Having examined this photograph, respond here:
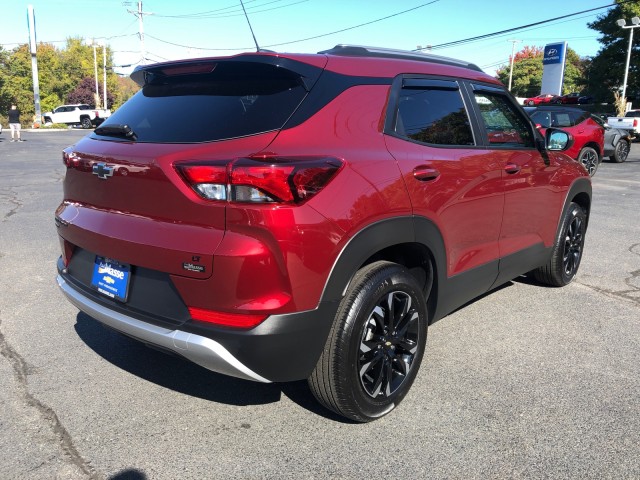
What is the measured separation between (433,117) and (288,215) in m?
1.38

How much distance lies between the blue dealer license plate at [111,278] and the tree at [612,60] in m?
47.0

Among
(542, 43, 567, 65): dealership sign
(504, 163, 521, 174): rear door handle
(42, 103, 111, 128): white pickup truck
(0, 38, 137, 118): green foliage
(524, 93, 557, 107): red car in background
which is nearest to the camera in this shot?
(504, 163, 521, 174): rear door handle

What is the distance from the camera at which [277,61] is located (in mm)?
2627

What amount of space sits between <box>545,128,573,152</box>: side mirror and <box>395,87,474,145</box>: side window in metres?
1.25

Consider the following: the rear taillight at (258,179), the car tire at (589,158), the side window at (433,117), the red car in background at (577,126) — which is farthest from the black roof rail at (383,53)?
the car tire at (589,158)

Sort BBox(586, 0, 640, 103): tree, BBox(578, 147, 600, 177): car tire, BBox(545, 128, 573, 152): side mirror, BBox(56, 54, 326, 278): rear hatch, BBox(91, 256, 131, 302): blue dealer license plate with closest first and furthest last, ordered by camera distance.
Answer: BBox(56, 54, 326, 278): rear hatch < BBox(91, 256, 131, 302): blue dealer license plate < BBox(545, 128, 573, 152): side mirror < BBox(578, 147, 600, 177): car tire < BBox(586, 0, 640, 103): tree

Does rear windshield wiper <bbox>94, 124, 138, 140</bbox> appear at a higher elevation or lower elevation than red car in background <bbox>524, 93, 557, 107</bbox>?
lower

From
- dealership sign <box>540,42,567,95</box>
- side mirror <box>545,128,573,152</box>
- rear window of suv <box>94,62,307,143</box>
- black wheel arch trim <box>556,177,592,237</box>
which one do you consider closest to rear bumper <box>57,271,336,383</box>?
rear window of suv <box>94,62,307,143</box>

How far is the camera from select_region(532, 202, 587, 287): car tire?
15.5ft

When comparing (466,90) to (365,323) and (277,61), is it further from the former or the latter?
(365,323)

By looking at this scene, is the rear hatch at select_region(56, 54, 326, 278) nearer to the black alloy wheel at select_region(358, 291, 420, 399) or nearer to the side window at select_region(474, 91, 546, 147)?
the black alloy wheel at select_region(358, 291, 420, 399)

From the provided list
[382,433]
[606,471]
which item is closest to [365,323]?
[382,433]

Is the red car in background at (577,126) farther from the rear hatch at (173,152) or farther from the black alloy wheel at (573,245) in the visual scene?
the rear hatch at (173,152)

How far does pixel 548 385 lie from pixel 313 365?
158 centimetres
